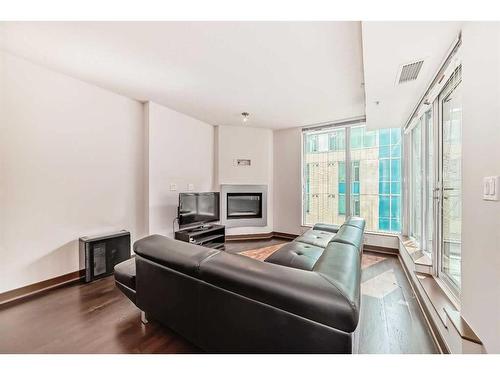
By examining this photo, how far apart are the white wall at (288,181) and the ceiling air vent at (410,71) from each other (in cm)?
272

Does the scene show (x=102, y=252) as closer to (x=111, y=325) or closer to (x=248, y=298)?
(x=111, y=325)

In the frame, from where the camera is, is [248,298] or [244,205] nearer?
[248,298]

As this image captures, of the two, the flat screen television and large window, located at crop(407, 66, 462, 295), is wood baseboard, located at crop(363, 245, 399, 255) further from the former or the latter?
the flat screen television

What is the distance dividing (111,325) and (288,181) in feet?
12.9

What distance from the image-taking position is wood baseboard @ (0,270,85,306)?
7.16 ft

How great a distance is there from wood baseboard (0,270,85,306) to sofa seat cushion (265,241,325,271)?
241 centimetres

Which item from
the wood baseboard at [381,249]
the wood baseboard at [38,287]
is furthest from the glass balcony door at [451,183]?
the wood baseboard at [38,287]

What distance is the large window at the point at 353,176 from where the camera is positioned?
13.2 feet

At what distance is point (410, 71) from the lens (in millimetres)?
1966

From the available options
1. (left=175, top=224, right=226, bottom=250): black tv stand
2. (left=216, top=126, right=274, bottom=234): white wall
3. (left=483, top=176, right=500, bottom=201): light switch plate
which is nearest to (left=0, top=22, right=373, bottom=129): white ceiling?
(left=216, top=126, right=274, bottom=234): white wall

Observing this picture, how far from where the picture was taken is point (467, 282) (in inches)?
50.9

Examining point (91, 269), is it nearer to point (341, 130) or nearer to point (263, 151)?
point (263, 151)

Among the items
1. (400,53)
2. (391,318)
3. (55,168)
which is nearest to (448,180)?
(400,53)

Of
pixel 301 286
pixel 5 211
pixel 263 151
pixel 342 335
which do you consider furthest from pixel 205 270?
pixel 263 151
